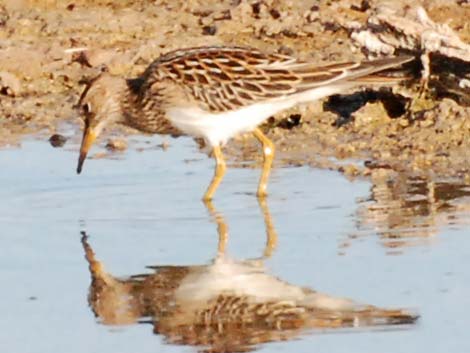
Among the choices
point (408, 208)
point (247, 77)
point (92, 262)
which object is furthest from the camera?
point (247, 77)

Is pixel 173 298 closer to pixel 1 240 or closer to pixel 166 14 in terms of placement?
pixel 1 240

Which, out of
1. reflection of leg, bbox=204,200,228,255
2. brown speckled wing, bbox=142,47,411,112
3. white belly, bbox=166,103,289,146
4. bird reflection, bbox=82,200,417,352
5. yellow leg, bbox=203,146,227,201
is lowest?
bird reflection, bbox=82,200,417,352

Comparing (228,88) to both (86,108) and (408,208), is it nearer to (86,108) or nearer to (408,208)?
(86,108)

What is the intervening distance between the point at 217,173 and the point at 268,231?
1342 millimetres

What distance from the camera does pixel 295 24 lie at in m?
13.9

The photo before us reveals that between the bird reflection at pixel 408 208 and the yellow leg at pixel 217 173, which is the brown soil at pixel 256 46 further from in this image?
the yellow leg at pixel 217 173

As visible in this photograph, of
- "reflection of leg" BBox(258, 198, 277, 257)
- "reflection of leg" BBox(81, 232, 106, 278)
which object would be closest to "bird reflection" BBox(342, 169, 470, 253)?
"reflection of leg" BBox(258, 198, 277, 257)

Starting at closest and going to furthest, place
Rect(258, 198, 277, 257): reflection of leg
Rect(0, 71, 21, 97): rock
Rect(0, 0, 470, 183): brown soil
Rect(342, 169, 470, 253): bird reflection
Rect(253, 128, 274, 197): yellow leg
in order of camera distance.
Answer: Rect(258, 198, 277, 257): reflection of leg → Rect(342, 169, 470, 253): bird reflection → Rect(253, 128, 274, 197): yellow leg → Rect(0, 0, 470, 183): brown soil → Rect(0, 71, 21, 97): rock

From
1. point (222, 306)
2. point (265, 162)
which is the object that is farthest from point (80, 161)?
point (222, 306)

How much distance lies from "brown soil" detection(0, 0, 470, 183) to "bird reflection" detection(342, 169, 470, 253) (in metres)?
0.29

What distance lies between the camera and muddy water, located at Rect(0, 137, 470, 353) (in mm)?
7109

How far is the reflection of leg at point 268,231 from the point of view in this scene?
28.0 feet

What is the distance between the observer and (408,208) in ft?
30.9

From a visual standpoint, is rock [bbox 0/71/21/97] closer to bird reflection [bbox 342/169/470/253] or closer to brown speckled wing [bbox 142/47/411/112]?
brown speckled wing [bbox 142/47/411/112]
